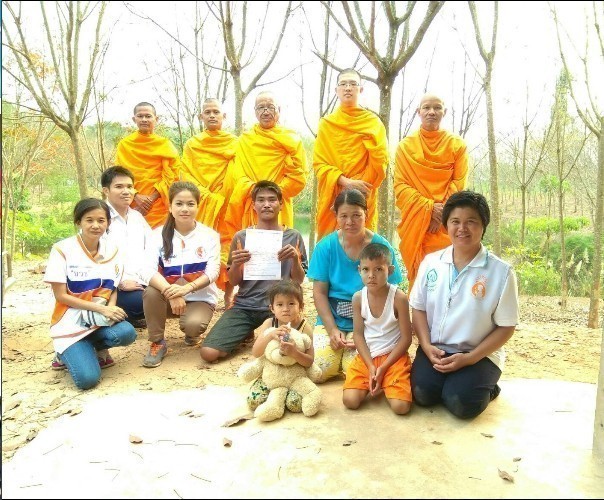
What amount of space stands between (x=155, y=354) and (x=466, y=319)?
86.5 inches

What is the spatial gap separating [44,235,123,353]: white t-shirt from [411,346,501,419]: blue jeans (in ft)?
7.12

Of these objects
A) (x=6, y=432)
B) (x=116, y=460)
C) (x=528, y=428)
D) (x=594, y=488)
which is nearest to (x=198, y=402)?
(x=116, y=460)

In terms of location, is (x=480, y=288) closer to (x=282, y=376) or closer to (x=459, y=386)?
(x=459, y=386)

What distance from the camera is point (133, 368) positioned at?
3.58 meters

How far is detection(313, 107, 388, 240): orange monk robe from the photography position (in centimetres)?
446

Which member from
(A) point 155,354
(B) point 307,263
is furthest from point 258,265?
(A) point 155,354

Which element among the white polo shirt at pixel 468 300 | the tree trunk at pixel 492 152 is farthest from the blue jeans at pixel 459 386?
the tree trunk at pixel 492 152

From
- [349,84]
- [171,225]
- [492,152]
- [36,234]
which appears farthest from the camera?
[36,234]

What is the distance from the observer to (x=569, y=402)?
283 centimetres

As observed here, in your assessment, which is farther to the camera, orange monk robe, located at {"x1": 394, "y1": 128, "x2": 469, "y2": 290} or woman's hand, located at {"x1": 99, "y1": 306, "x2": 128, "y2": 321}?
orange monk robe, located at {"x1": 394, "y1": 128, "x2": 469, "y2": 290}

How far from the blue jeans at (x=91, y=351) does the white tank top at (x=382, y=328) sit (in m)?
1.68

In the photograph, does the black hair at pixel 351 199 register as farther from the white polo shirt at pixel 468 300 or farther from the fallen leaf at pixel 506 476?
the fallen leaf at pixel 506 476

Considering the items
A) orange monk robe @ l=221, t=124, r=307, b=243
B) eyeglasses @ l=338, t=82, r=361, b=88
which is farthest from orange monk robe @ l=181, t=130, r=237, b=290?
eyeglasses @ l=338, t=82, r=361, b=88

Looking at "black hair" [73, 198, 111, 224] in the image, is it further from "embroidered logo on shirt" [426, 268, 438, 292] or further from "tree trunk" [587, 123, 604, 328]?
"tree trunk" [587, 123, 604, 328]
